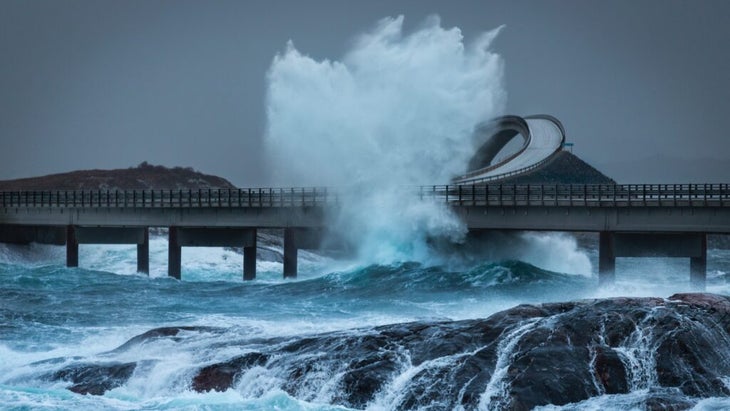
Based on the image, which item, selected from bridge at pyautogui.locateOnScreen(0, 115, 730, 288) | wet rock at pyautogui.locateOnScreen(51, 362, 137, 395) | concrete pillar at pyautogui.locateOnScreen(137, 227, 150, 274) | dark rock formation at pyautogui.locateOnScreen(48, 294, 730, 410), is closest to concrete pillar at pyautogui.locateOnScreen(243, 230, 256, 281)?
bridge at pyautogui.locateOnScreen(0, 115, 730, 288)

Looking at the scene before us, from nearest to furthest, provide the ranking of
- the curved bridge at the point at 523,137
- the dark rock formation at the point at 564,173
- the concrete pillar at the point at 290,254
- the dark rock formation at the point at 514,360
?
the dark rock formation at the point at 514,360 < the concrete pillar at the point at 290,254 < the dark rock formation at the point at 564,173 < the curved bridge at the point at 523,137

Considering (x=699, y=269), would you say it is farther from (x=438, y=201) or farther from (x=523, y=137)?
(x=523, y=137)

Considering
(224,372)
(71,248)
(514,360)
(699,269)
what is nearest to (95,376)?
(224,372)

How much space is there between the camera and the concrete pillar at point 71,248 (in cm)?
5826

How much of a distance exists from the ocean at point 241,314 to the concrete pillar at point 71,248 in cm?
142

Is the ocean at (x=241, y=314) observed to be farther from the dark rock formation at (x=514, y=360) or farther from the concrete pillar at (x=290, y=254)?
the concrete pillar at (x=290, y=254)

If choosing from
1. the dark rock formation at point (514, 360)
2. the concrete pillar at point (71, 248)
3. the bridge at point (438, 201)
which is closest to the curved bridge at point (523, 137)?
the bridge at point (438, 201)

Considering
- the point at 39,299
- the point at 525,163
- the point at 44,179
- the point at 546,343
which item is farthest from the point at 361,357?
the point at 44,179

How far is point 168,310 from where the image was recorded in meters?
34.4

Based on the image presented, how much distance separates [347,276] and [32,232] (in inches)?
1132

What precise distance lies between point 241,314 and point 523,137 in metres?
73.1

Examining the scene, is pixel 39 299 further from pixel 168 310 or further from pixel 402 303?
pixel 402 303

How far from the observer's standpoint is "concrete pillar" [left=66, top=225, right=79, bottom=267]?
58.3 m

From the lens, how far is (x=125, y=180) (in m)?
112
